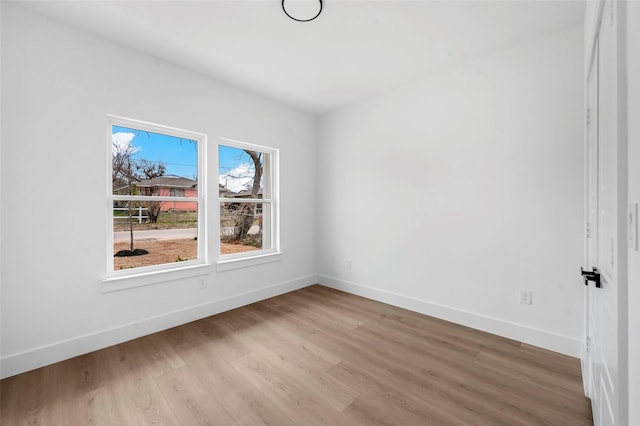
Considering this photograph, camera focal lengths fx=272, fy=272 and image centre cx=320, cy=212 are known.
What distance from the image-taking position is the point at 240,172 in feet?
12.0

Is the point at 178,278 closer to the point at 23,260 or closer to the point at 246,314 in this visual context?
the point at 246,314

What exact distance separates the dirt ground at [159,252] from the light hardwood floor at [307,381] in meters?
0.72

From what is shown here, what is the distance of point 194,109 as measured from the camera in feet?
9.91

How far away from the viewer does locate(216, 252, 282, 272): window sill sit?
3.27 meters

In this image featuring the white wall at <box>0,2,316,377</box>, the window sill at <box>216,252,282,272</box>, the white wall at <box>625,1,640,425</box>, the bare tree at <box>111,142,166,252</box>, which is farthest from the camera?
the window sill at <box>216,252,282,272</box>

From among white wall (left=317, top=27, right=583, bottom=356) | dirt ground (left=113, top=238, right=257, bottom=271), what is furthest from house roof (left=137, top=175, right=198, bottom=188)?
white wall (left=317, top=27, right=583, bottom=356)

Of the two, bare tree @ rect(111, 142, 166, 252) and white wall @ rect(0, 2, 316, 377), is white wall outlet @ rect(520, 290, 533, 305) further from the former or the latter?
bare tree @ rect(111, 142, 166, 252)

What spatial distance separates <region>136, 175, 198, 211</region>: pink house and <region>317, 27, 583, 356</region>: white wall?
6.83 feet

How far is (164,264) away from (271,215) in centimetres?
153

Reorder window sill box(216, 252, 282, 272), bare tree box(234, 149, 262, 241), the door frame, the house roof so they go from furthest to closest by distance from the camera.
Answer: bare tree box(234, 149, 262, 241) → window sill box(216, 252, 282, 272) → the house roof → the door frame

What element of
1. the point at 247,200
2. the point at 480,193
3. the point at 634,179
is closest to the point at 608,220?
the point at 634,179

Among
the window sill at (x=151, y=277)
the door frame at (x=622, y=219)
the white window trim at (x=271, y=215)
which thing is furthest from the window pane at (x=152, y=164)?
the door frame at (x=622, y=219)

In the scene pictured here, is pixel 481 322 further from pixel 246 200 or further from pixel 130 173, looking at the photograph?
pixel 130 173

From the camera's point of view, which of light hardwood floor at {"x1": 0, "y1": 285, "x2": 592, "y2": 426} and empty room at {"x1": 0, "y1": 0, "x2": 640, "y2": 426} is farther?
empty room at {"x1": 0, "y1": 0, "x2": 640, "y2": 426}
